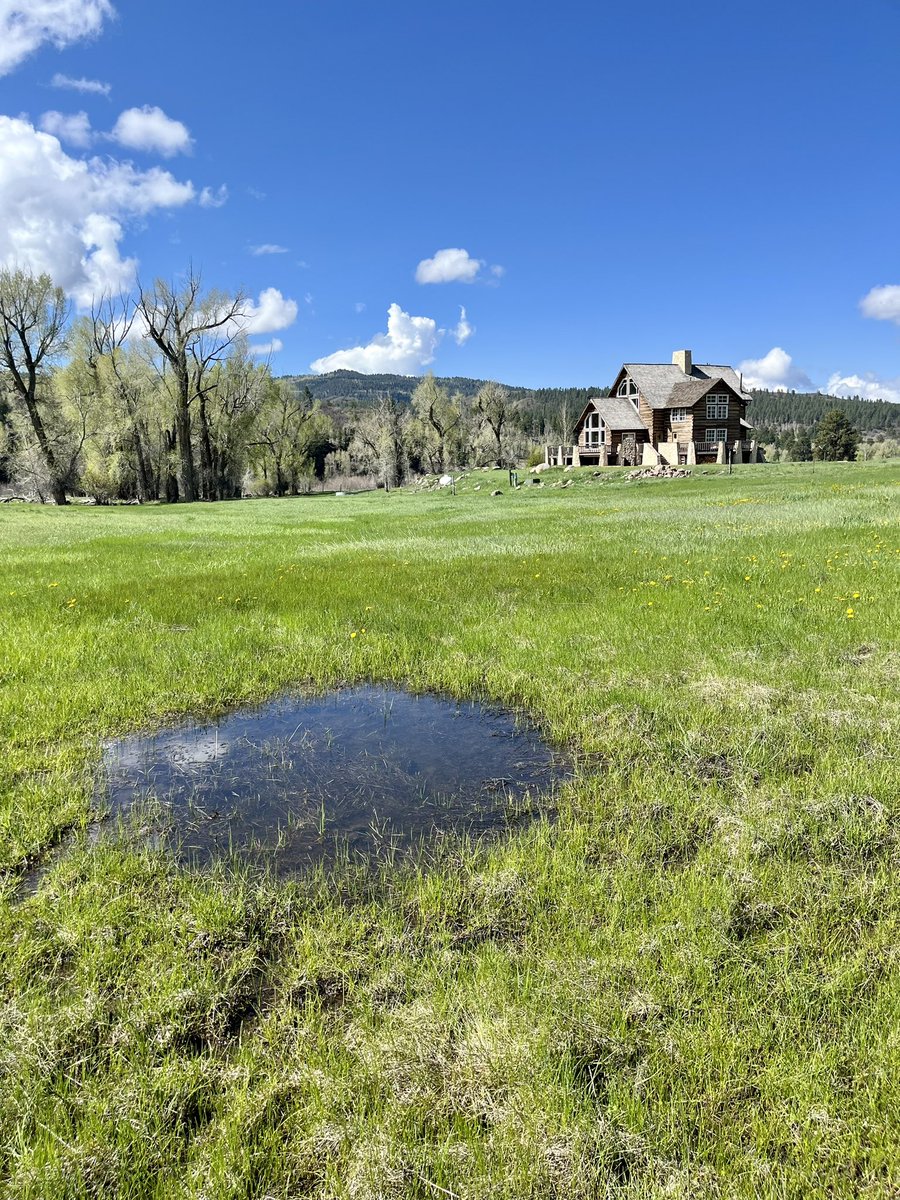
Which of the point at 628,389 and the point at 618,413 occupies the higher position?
the point at 628,389

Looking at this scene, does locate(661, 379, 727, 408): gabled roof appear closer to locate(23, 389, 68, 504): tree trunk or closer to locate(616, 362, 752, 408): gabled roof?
locate(616, 362, 752, 408): gabled roof

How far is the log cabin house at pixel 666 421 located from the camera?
5833 cm

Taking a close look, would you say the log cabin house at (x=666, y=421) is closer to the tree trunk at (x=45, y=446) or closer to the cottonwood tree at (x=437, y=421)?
the cottonwood tree at (x=437, y=421)

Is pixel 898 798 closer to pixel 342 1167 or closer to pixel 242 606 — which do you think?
pixel 342 1167

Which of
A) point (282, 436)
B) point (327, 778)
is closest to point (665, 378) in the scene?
point (282, 436)

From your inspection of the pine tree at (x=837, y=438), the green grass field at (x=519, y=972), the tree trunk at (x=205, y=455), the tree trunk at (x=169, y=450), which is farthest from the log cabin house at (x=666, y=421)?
the green grass field at (x=519, y=972)

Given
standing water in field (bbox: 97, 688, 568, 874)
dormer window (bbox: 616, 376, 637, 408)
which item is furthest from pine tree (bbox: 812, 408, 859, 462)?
standing water in field (bbox: 97, 688, 568, 874)

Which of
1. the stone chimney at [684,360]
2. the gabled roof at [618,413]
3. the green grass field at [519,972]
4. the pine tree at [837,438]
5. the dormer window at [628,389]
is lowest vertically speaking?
the green grass field at [519,972]

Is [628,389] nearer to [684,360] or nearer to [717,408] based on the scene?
[684,360]

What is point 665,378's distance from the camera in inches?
2576

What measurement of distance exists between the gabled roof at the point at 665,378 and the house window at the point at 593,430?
514 centimetres

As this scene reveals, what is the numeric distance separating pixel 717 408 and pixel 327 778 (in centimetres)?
6424

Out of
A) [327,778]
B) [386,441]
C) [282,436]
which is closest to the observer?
[327,778]

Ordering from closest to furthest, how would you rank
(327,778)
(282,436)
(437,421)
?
(327,778), (282,436), (437,421)
